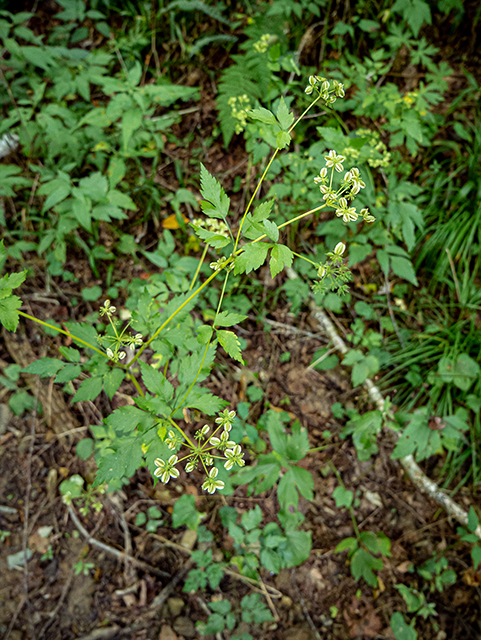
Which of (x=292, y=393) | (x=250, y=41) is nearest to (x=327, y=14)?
(x=250, y=41)

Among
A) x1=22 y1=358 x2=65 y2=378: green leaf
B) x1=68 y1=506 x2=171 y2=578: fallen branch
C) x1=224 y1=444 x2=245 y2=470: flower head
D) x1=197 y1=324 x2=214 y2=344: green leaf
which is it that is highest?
x1=197 y1=324 x2=214 y2=344: green leaf

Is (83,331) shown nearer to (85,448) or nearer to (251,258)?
(251,258)

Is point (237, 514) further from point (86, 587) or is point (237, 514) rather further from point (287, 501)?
point (86, 587)

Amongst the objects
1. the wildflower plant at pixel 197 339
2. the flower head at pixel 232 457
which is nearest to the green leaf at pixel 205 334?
the wildflower plant at pixel 197 339

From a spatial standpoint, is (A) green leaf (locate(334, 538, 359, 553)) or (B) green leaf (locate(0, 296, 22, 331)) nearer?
(B) green leaf (locate(0, 296, 22, 331))

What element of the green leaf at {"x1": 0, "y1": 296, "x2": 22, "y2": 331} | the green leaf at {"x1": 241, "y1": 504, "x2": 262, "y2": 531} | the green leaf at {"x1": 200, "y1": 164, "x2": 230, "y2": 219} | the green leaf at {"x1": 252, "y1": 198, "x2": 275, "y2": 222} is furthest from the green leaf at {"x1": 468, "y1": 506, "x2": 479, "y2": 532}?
the green leaf at {"x1": 0, "y1": 296, "x2": 22, "y2": 331}

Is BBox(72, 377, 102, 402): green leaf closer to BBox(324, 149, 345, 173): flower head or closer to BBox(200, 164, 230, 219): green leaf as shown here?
BBox(200, 164, 230, 219): green leaf

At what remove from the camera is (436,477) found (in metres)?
2.55

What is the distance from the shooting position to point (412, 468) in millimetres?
2539

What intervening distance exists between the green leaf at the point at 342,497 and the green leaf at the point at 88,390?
178 centimetres

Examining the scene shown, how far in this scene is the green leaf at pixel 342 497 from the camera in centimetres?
244

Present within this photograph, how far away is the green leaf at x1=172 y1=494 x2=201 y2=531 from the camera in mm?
2260

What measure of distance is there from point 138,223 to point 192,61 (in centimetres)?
151

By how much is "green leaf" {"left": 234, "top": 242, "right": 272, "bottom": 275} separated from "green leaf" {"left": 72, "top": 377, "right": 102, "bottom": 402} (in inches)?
33.1
